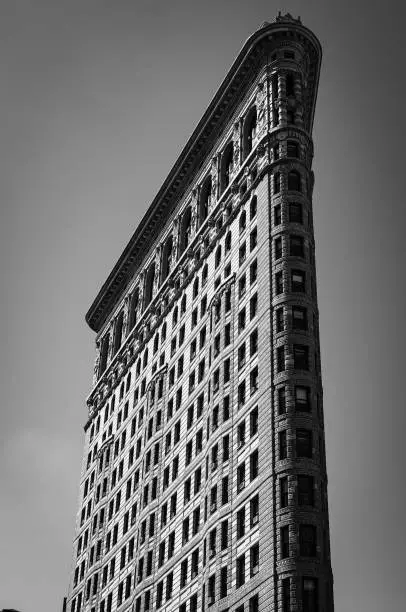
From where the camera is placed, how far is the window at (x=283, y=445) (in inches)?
2854

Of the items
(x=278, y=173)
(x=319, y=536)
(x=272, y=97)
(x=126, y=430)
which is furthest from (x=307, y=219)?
(x=126, y=430)

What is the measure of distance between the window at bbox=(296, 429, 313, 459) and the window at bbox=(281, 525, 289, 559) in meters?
5.74

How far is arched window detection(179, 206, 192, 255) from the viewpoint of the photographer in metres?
112

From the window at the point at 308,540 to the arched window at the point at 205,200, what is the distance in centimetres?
4593

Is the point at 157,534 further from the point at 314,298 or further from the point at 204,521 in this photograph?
the point at 314,298

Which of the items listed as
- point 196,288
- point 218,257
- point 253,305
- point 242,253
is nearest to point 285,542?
point 253,305

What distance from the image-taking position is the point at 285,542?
68562mm

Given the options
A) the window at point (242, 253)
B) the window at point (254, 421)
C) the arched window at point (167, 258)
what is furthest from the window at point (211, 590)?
the arched window at point (167, 258)

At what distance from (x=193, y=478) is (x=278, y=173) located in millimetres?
28499

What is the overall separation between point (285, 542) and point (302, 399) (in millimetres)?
11569

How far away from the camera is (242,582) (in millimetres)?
72312

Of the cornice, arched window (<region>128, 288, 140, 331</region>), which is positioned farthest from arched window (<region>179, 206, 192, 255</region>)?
arched window (<region>128, 288, 140, 331</region>)

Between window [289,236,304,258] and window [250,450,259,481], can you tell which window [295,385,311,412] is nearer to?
window [250,450,259,481]

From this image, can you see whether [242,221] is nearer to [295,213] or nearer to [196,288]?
[295,213]
